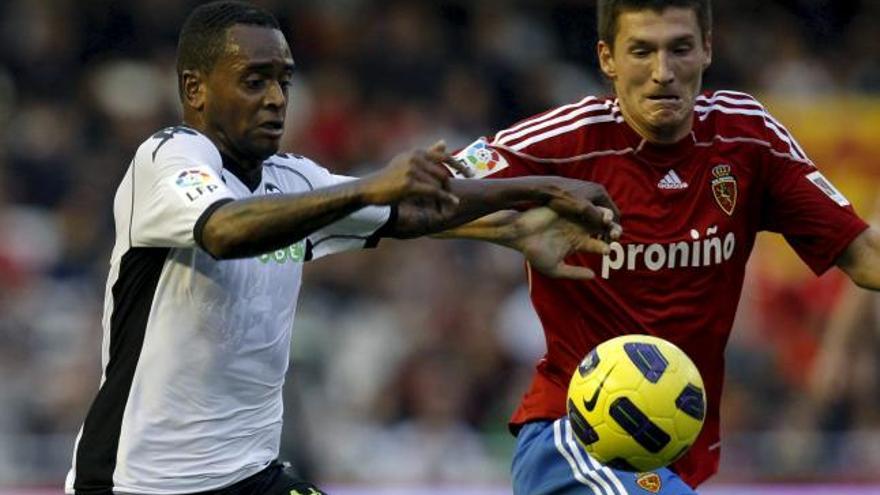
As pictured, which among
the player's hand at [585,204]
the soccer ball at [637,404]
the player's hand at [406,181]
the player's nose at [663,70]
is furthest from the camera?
the player's nose at [663,70]

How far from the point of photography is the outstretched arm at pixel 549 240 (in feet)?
19.2

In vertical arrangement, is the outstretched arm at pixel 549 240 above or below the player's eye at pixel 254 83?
below

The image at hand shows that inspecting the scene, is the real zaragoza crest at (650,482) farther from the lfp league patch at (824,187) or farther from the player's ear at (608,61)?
the player's ear at (608,61)

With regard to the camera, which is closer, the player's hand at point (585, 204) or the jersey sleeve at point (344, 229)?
the player's hand at point (585, 204)

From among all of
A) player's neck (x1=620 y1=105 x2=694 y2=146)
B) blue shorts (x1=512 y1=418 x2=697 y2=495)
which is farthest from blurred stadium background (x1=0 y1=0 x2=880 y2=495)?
player's neck (x1=620 y1=105 x2=694 y2=146)

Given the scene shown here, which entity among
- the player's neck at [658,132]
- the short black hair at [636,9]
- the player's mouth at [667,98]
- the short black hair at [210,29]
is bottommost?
the player's neck at [658,132]

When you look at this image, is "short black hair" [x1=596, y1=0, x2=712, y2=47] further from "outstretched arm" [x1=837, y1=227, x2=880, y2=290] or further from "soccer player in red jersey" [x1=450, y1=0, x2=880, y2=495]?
"outstretched arm" [x1=837, y1=227, x2=880, y2=290]

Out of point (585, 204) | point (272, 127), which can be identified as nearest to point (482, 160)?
point (585, 204)

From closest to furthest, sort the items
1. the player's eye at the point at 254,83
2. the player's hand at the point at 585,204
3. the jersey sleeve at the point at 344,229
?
1. the player's eye at the point at 254,83
2. the player's hand at the point at 585,204
3. the jersey sleeve at the point at 344,229

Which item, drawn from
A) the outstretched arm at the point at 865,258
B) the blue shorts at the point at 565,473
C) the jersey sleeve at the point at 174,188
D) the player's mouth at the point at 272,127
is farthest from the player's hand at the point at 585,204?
the jersey sleeve at the point at 174,188

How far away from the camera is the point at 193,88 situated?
18.2ft

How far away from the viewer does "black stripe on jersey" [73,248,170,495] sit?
535 centimetres

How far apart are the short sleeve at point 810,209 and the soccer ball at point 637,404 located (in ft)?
2.95

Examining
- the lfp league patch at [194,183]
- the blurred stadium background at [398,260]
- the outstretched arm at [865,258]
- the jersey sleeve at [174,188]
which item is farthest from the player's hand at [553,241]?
the blurred stadium background at [398,260]
